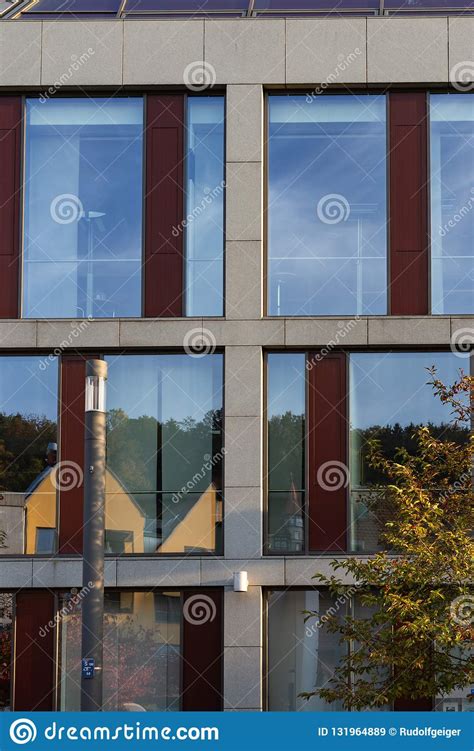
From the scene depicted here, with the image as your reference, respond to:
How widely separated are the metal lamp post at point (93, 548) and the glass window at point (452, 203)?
Result: 25.4 feet

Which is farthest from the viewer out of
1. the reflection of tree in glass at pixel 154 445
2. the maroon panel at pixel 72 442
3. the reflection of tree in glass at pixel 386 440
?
the reflection of tree in glass at pixel 154 445

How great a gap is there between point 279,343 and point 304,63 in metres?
4.84

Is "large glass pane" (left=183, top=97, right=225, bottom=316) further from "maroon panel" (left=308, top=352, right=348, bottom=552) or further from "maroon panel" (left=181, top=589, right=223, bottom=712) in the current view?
"maroon panel" (left=181, top=589, right=223, bottom=712)

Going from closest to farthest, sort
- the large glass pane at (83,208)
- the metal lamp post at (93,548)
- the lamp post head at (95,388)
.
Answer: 1. the metal lamp post at (93,548)
2. the lamp post head at (95,388)
3. the large glass pane at (83,208)

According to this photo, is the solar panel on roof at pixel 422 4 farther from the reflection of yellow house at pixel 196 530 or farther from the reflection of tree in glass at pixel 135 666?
the reflection of tree in glass at pixel 135 666

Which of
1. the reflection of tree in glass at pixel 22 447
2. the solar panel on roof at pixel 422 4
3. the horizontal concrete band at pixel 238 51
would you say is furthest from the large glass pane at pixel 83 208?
the solar panel on roof at pixel 422 4

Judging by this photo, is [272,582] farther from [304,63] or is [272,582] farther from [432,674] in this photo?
[304,63]

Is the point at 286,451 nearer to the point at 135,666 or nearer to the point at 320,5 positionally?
the point at 135,666

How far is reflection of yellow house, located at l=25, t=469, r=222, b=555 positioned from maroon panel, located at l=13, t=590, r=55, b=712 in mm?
839

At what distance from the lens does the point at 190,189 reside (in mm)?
21812

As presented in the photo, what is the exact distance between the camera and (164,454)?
21.2 m

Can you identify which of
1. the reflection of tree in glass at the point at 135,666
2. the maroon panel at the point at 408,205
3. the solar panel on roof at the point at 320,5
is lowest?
the reflection of tree in glass at the point at 135,666

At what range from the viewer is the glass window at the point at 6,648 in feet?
68.0

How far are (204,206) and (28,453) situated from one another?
5.10 meters
